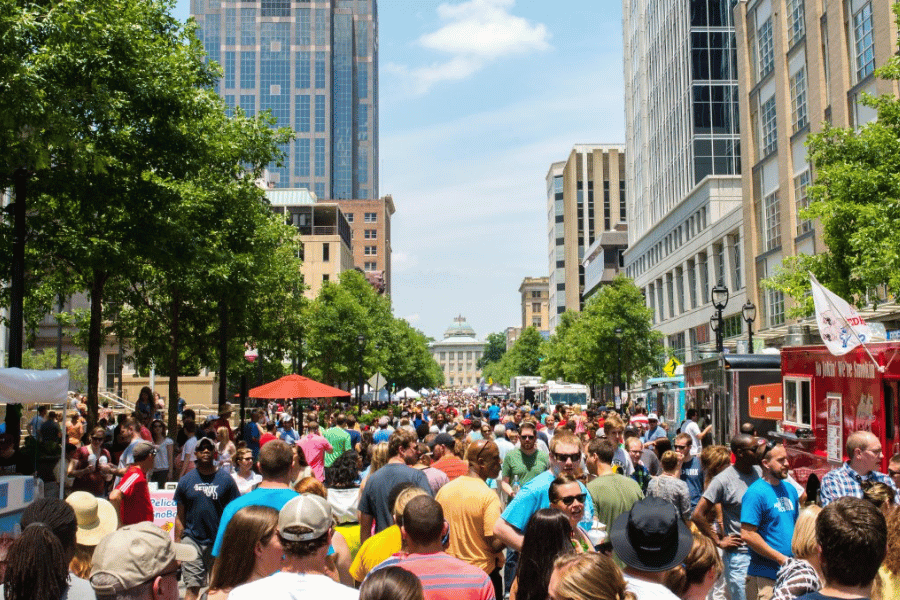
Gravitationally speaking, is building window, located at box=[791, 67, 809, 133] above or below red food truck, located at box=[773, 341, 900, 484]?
above

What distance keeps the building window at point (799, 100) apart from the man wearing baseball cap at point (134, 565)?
42235 millimetres

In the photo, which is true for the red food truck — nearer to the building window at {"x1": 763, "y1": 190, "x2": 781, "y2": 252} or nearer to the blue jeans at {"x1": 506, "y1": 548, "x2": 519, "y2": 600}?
the blue jeans at {"x1": 506, "y1": 548, "x2": 519, "y2": 600}

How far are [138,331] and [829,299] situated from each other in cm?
2730

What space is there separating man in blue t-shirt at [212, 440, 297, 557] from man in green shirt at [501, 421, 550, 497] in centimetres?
446

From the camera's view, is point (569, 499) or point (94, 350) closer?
point (569, 499)

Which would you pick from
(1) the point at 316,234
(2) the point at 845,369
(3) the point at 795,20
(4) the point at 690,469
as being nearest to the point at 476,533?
(4) the point at 690,469

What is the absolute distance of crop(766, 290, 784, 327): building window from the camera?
156 feet

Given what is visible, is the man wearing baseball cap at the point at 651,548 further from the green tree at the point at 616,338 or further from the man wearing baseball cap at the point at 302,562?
the green tree at the point at 616,338

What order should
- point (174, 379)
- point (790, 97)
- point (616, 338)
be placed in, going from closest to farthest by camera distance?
point (174, 379)
point (790, 97)
point (616, 338)

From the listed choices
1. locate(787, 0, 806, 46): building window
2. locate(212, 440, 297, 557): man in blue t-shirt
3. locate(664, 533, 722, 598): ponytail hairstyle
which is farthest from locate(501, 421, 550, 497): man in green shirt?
locate(787, 0, 806, 46): building window

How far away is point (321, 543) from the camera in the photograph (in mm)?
4816

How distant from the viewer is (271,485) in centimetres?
725

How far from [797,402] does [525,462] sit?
8.06 m

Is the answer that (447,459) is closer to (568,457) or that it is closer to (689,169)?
(568,457)
